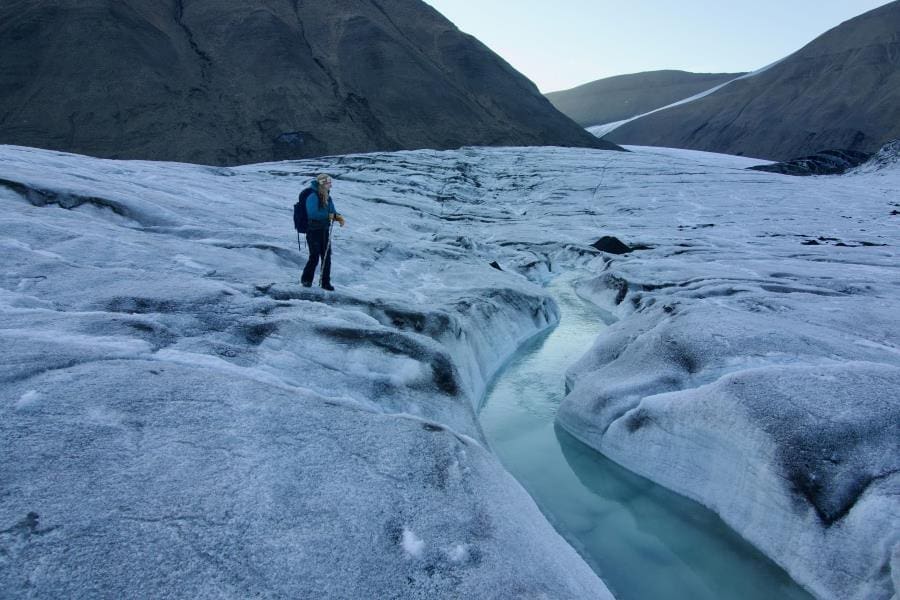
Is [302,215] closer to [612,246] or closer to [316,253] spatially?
[316,253]

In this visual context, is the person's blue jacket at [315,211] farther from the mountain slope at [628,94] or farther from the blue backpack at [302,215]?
the mountain slope at [628,94]

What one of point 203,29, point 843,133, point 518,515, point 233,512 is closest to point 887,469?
point 518,515

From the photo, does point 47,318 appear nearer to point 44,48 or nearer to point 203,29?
point 44,48

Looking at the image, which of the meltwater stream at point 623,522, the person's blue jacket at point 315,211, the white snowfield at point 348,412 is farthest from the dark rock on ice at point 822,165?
the person's blue jacket at point 315,211

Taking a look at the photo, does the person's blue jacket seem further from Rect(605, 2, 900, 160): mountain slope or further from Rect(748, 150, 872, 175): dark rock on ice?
Rect(605, 2, 900, 160): mountain slope

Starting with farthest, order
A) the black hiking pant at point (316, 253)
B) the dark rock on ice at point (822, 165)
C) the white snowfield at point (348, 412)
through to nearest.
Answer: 1. the dark rock on ice at point (822, 165)
2. the black hiking pant at point (316, 253)
3. the white snowfield at point (348, 412)

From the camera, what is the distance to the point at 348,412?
4367 millimetres

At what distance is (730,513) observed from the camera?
519 cm

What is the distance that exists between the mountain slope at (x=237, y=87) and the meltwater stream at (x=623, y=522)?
41543 mm

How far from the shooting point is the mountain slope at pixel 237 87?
41875 millimetres

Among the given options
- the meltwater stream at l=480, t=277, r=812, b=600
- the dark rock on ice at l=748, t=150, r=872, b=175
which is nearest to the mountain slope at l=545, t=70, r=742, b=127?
the dark rock on ice at l=748, t=150, r=872, b=175

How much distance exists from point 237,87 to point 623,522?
52.3m

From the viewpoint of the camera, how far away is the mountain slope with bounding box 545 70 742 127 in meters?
137

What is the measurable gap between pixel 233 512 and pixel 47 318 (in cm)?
313
